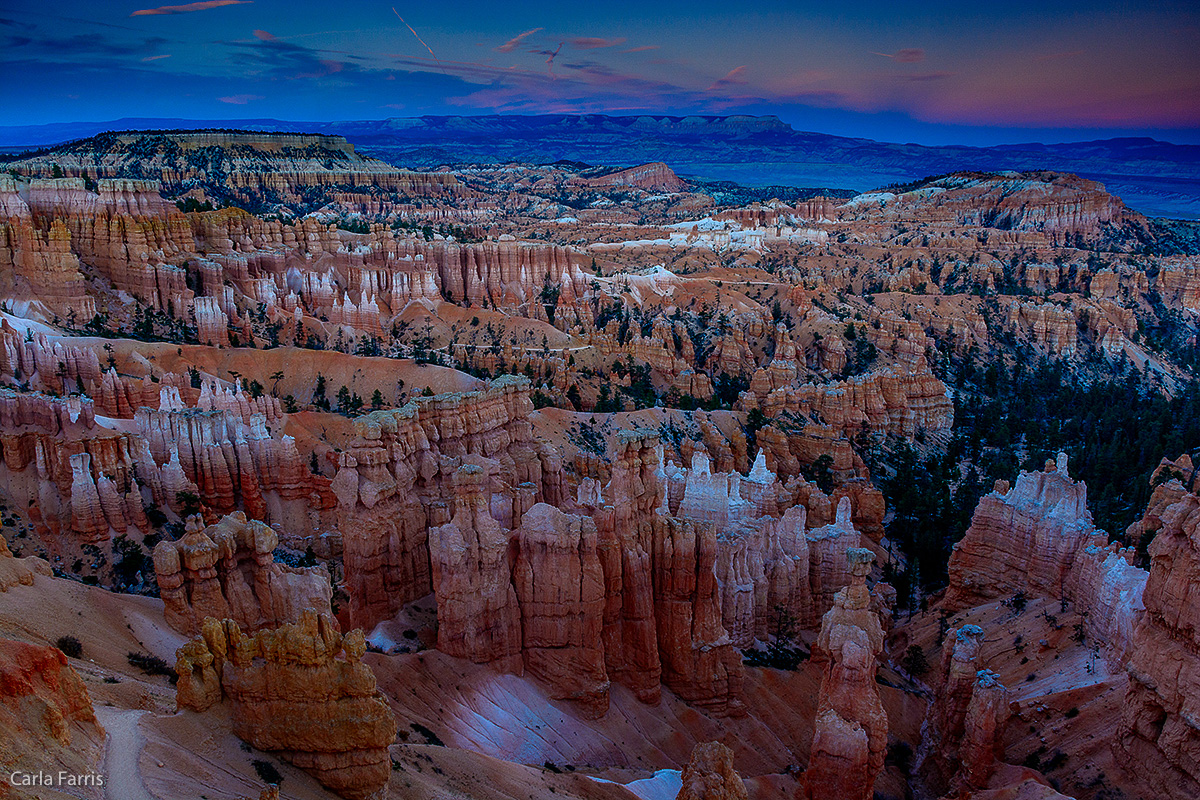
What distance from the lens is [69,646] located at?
16.2m

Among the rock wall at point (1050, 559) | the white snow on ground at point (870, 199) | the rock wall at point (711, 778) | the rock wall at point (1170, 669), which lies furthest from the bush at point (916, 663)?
the white snow on ground at point (870, 199)

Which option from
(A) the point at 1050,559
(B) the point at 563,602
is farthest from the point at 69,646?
(A) the point at 1050,559

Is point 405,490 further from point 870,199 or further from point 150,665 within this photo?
point 870,199

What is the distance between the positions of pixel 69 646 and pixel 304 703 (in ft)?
18.8

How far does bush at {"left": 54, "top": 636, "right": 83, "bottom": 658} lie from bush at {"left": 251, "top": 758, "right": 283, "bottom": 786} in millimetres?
5330

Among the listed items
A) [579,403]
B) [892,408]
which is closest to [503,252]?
[579,403]

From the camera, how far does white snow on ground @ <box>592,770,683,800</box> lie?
21469 mm

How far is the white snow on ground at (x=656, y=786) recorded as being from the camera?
2147 cm

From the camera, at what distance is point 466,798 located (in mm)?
16859

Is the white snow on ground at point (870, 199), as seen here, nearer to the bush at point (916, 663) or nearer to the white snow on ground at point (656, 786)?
the bush at point (916, 663)

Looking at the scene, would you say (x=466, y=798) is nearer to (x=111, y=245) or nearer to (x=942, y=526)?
(x=942, y=526)

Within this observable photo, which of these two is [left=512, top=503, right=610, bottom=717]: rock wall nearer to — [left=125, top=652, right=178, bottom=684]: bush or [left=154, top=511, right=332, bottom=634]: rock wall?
[left=154, top=511, right=332, bottom=634]: rock wall

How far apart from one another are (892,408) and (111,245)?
56.2 metres

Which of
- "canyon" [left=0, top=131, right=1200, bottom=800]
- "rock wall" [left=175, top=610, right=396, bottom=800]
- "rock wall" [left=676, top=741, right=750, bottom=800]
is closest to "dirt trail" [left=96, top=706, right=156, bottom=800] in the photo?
"canyon" [left=0, top=131, right=1200, bottom=800]
